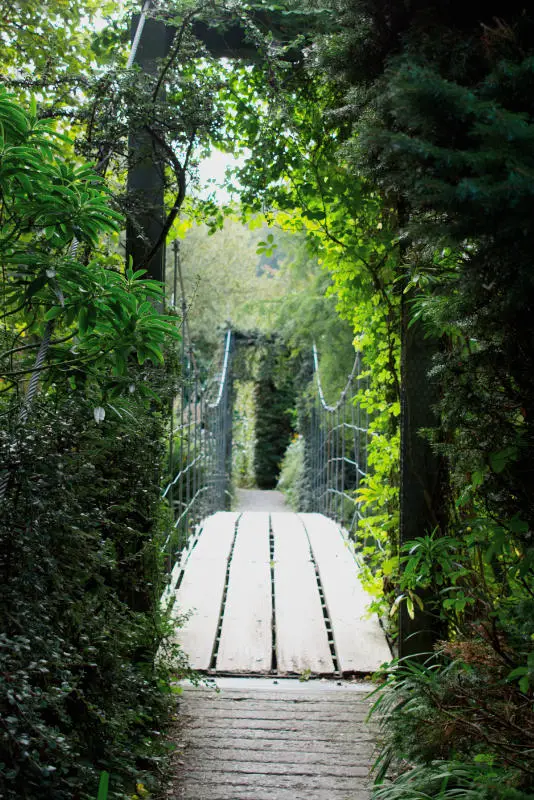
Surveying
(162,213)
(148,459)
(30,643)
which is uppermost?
(162,213)

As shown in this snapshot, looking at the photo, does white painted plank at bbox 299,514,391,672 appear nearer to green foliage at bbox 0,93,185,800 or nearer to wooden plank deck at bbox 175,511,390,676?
wooden plank deck at bbox 175,511,390,676

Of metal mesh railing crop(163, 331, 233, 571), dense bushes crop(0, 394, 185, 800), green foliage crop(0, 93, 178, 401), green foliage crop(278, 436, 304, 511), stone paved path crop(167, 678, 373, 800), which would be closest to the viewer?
dense bushes crop(0, 394, 185, 800)

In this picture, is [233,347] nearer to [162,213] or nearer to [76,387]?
[162,213]

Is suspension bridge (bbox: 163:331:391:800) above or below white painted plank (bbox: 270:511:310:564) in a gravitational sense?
below

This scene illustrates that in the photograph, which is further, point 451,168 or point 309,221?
point 309,221

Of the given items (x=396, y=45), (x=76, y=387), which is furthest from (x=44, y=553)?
(x=396, y=45)

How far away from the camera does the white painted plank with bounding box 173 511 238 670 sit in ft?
10.2

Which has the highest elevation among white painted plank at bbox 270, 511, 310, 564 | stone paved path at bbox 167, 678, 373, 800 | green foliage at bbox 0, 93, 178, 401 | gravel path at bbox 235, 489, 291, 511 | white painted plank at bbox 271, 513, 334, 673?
green foliage at bbox 0, 93, 178, 401

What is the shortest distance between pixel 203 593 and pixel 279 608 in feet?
1.35

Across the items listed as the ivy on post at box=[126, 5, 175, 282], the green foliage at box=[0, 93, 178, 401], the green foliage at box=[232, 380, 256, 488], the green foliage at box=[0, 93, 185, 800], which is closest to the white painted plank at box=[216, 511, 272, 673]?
the green foliage at box=[0, 93, 185, 800]

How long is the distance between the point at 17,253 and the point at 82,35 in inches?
125

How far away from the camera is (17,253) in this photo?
154cm

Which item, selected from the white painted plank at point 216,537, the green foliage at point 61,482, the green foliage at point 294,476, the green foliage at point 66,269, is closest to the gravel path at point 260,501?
the green foliage at point 294,476

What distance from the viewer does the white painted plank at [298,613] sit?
3033 millimetres
